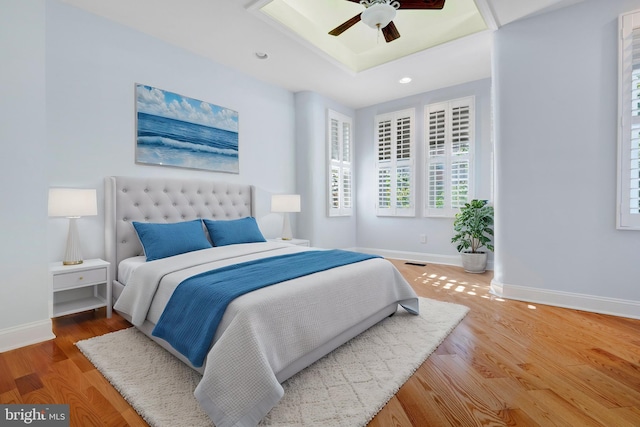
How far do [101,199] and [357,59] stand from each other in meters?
3.58

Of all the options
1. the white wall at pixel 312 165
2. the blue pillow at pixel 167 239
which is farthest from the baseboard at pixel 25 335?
Answer: the white wall at pixel 312 165

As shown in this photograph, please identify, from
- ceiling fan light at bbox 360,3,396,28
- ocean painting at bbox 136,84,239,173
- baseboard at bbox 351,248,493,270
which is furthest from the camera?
baseboard at bbox 351,248,493,270

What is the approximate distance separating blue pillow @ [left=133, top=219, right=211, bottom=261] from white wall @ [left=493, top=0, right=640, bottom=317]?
314cm

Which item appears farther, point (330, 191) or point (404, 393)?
point (330, 191)

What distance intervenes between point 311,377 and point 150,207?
2.33 metres

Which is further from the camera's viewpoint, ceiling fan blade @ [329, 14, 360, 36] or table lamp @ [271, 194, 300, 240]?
table lamp @ [271, 194, 300, 240]

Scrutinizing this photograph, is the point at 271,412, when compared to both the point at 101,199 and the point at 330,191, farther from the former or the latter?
the point at 330,191

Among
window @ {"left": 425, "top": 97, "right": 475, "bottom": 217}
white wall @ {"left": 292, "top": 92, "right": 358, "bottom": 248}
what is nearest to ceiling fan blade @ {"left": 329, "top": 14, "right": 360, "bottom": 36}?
white wall @ {"left": 292, "top": 92, "right": 358, "bottom": 248}

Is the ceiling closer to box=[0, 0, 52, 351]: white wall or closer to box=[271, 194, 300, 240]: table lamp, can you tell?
box=[0, 0, 52, 351]: white wall

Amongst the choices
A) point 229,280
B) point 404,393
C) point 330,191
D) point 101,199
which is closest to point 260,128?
point 330,191

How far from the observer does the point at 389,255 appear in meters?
5.39

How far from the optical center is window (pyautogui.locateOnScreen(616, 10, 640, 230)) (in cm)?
250

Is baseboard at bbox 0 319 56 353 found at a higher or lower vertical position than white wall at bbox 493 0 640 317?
lower

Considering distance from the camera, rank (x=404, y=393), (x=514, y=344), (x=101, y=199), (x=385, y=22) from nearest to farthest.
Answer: (x=404, y=393) < (x=514, y=344) < (x=385, y=22) < (x=101, y=199)
